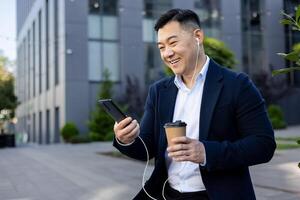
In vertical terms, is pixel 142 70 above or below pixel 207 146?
above

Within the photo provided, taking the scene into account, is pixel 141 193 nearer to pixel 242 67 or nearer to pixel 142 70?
pixel 142 70

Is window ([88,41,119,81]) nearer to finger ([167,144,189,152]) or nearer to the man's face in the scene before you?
the man's face

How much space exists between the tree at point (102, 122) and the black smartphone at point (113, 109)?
A: 88.0 feet

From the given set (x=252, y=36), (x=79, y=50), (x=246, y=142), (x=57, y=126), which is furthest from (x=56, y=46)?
(x=246, y=142)

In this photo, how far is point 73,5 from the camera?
102 ft

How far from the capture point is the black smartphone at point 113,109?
7.02ft

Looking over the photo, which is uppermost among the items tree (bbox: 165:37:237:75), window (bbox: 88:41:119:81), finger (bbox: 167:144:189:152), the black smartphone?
window (bbox: 88:41:119:81)

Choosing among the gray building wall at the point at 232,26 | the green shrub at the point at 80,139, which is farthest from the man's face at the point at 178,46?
the gray building wall at the point at 232,26

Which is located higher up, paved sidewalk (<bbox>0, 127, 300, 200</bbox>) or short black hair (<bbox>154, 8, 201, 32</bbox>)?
short black hair (<bbox>154, 8, 201, 32</bbox>)

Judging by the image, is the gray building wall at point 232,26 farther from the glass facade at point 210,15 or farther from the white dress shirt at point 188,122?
the white dress shirt at point 188,122

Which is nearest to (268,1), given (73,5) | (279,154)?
(73,5)

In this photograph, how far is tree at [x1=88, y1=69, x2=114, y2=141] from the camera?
95.1 feet

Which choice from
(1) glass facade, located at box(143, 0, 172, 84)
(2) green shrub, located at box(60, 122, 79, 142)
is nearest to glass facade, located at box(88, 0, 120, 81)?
(1) glass facade, located at box(143, 0, 172, 84)

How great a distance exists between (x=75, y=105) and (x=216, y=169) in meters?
29.5
